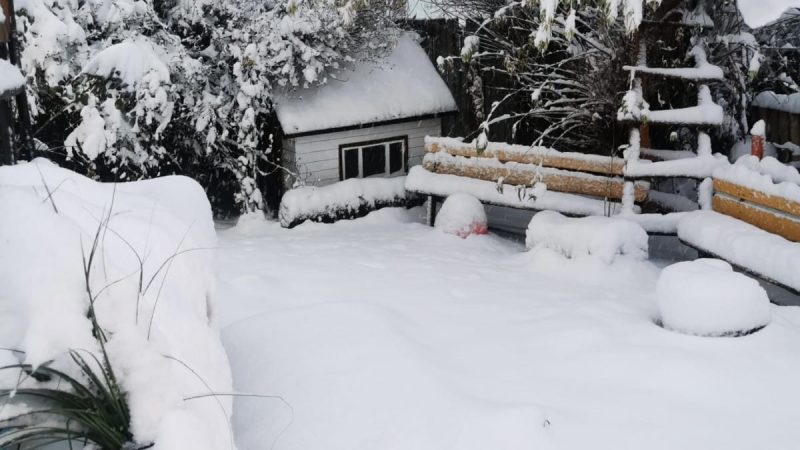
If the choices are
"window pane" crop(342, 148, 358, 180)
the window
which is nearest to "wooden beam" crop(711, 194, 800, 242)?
the window

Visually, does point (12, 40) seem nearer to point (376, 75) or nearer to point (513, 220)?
point (376, 75)

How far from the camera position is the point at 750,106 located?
10.7 metres

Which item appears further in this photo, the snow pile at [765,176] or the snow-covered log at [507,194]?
the snow-covered log at [507,194]

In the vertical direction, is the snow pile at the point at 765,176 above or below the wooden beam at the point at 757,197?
above

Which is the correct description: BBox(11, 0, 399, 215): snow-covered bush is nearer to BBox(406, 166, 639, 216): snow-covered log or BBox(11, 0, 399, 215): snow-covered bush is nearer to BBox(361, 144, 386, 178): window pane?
BBox(361, 144, 386, 178): window pane

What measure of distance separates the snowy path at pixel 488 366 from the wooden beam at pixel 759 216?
0.71 meters

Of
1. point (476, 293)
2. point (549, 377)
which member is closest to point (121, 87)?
point (476, 293)

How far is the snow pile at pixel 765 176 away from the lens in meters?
6.48

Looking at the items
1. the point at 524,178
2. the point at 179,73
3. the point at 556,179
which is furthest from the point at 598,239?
the point at 179,73

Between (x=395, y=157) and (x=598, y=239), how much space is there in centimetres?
432

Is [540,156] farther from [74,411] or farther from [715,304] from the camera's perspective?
[74,411]

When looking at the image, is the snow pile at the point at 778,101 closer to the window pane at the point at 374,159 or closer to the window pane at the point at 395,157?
the window pane at the point at 395,157

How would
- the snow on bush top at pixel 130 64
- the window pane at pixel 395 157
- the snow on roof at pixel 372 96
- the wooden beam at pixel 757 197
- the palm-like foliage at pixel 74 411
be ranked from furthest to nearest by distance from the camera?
the window pane at pixel 395 157 → the snow on roof at pixel 372 96 → the snow on bush top at pixel 130 64 → the wooden beam at pixel 757 197 → the palm-like foliage at pixel 74 411

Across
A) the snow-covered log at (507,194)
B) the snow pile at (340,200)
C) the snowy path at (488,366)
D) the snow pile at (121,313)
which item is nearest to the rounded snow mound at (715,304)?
the snowy path at (488,366)
